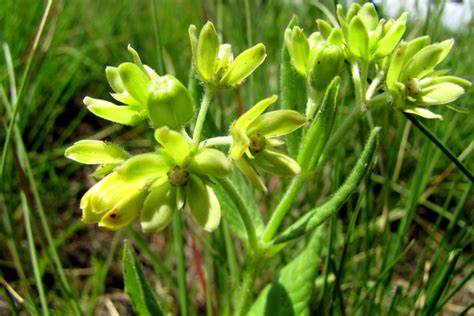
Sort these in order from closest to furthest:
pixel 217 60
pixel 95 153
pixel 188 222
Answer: pixel 95 153 → pixel 217 60 → pixel 188 222

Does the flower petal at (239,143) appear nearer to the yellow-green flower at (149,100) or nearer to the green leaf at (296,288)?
the yellow-green flower at (149,100)

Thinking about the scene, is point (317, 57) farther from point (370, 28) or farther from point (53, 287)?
point (53, 287)

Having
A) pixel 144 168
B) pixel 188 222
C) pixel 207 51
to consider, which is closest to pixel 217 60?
pixel 207 51

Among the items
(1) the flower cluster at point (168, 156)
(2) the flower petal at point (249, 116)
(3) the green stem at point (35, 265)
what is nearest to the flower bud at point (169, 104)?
(1) the flower cluster at point (168, 156)

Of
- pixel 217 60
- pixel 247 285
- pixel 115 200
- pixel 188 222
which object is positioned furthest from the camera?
pixel 188 222

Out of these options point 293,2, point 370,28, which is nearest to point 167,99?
point 370,28

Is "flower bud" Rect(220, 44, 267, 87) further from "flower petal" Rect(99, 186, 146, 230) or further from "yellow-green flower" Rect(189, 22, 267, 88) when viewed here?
"flower petal" Rect(99, 186, 146, 230)

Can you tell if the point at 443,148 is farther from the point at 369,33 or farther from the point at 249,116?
the point at 249,116

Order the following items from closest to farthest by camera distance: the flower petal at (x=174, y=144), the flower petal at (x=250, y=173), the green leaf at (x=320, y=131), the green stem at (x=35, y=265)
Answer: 1. the flower petal at (x=174, y=144)
2. the flower petal at (x=250, y=173)
3. the green leaf at (x=320, y=131)
4. the green stem at (x=35, y=265)
